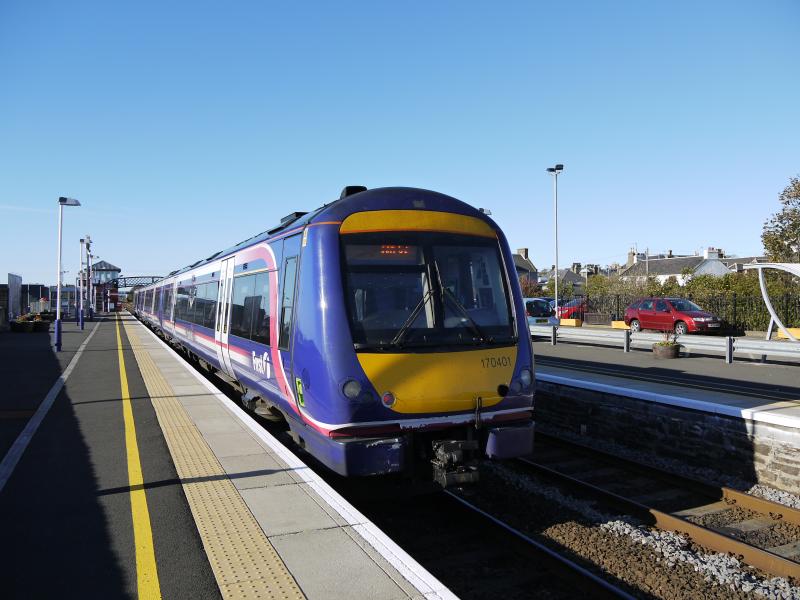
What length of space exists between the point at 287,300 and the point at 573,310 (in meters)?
34.8

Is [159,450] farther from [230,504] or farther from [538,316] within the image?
[538,316]

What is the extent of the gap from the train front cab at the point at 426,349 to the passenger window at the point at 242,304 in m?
2.81

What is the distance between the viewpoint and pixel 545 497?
726cm

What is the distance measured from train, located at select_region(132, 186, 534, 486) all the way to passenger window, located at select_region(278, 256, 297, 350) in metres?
0.02

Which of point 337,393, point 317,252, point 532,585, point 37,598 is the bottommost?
point 532,585

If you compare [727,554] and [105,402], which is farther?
[105,402]

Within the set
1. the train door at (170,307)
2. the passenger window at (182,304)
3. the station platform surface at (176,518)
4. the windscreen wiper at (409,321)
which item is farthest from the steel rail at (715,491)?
the train door at (170,307)

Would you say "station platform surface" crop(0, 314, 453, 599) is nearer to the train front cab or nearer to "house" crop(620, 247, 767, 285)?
the train front cab

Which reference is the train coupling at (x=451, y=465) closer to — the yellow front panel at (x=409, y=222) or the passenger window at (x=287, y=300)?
the passenger window at (x=287, y=300)

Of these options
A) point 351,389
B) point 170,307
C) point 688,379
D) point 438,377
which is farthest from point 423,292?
point 170,307

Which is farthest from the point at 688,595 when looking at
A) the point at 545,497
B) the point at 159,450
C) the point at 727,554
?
the point at 159,450

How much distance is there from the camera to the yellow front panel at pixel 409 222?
20.0 feet

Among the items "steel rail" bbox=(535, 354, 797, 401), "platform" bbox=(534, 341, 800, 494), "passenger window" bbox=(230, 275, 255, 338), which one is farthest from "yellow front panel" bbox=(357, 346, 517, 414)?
"steel rail" bbox=(535, 354, 797, 401)

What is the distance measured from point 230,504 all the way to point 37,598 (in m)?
1.72
